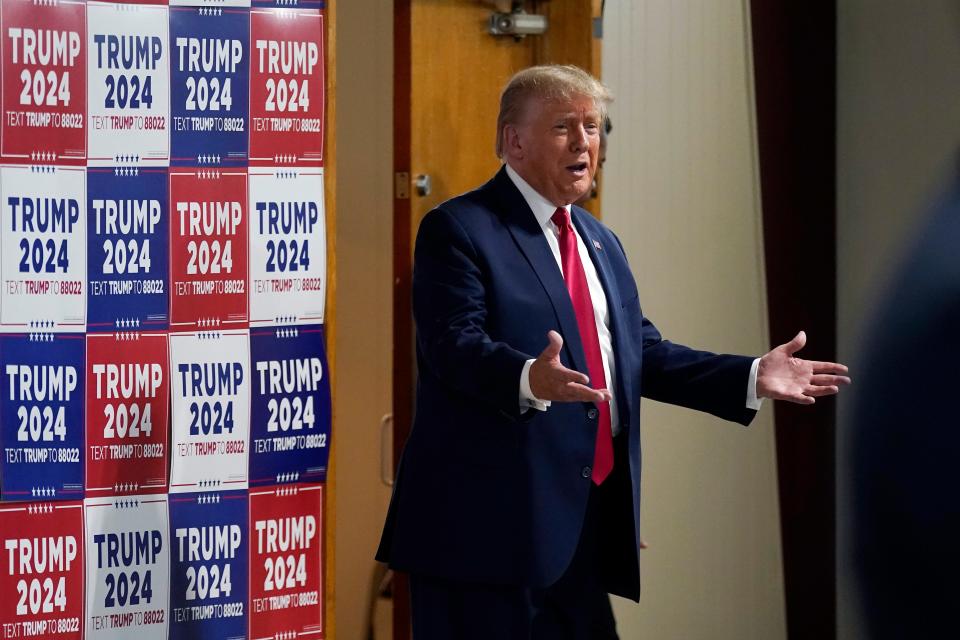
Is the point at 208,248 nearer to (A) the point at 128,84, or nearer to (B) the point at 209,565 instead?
(A) the point at 128,84

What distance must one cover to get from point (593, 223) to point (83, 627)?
1278 millimetres

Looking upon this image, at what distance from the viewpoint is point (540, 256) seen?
2.21 metres

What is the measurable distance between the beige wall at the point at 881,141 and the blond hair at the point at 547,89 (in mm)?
1254

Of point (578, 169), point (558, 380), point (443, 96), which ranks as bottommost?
point (558, 380)

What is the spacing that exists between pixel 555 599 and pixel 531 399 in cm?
47

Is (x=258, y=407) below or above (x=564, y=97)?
below

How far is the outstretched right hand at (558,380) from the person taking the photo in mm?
1872

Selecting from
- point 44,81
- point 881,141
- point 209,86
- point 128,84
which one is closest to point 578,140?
point 209,86

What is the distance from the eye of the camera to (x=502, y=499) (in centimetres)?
212

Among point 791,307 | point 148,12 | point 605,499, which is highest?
point 148,12

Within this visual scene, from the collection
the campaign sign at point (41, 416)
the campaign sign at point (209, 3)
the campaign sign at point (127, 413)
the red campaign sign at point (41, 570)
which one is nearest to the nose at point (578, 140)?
the campaign sign at point (209, 3)

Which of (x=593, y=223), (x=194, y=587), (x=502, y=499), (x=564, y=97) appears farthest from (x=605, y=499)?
(x=194, y=587)

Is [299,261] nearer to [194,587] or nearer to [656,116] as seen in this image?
[194,587]

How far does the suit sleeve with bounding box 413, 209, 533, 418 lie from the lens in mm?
1980
